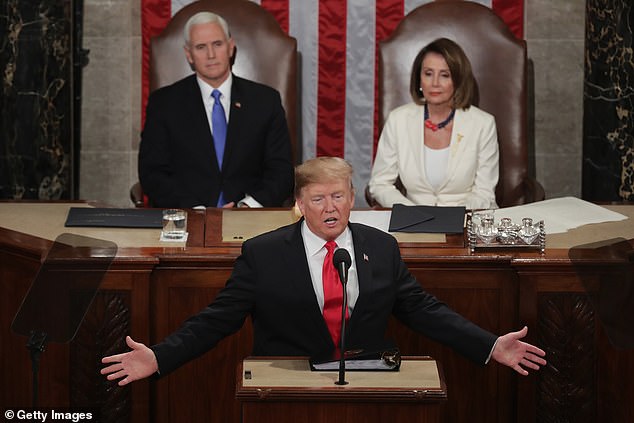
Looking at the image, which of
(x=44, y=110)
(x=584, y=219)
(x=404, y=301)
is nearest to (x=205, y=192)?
(x=44, y=110)

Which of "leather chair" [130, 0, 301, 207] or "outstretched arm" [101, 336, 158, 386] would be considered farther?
"leather chair" [130, 0, 301, 207]

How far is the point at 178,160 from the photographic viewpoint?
19.4 feet

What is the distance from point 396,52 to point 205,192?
1.22 meters

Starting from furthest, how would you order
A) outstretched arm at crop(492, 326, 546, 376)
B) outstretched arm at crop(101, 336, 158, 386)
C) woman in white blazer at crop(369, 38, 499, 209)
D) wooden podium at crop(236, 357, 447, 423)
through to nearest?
woman in white blazer at crop(369, 38, 499, 209) < outstretched arm at crop(492, 326, 546, 376) < outstretched arm at crop(101, 336, 158, 386) < wooden podium at crop(236, 357, 447, 423)

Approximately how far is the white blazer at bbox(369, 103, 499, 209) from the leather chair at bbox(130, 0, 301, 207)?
61cm

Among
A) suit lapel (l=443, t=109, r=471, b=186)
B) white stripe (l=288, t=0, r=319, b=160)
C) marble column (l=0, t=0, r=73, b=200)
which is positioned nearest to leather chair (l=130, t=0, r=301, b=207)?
white stripe (l=288, t=0, r=319, b=160)

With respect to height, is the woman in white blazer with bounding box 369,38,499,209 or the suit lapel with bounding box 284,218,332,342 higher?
the woman in white blazer with bounding box 369,38,499,209

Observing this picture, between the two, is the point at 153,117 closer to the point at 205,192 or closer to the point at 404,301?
the point at 205,192

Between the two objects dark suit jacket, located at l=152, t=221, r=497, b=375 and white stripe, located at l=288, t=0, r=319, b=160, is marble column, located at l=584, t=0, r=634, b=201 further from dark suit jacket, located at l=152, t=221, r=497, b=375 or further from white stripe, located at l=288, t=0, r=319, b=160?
dark suit jacket, located at l=152, t=221, r=497, b=375

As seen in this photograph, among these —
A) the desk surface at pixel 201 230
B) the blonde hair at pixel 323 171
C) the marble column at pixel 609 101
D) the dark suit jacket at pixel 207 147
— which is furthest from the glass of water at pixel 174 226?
the marble column at pixel 609 101

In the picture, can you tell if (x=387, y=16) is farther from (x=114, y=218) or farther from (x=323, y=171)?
(x=323, y=171)

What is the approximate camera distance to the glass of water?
4633 millimetres

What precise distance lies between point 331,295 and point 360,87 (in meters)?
3.14

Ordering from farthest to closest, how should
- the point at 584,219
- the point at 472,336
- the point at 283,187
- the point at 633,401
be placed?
the point at 283,187, the point at 584,219, the point at 633,401, the point at 472,336
